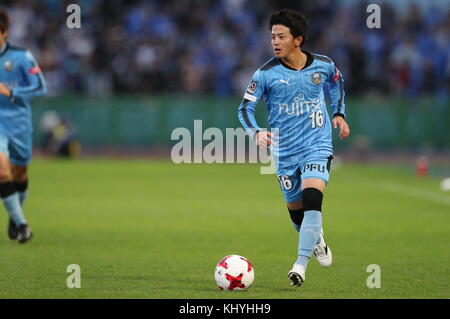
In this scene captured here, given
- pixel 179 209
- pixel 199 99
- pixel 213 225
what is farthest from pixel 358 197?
pixel 199 99

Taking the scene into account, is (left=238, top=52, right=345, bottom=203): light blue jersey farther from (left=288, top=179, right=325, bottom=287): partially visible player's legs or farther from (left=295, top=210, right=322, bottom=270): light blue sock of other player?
(left=295, top=210, right=322, bottom=270): light blue sock of other player

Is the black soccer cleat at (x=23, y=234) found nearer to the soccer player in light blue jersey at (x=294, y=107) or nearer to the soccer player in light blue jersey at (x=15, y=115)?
the soccer player in light blue jersey at (x=15, y=115)

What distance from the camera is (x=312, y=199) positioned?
27.9ft

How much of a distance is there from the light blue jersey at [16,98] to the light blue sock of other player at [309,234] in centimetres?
431

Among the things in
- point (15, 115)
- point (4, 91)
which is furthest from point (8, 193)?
point (4, 91)

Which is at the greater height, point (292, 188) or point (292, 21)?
point (292, 21)

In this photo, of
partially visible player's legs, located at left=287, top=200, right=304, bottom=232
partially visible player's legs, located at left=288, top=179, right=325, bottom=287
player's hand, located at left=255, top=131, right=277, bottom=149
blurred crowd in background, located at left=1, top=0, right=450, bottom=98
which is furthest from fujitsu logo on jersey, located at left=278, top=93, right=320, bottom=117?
blurred crowd in background, located at left=1, top=0, right=450, bottom=98

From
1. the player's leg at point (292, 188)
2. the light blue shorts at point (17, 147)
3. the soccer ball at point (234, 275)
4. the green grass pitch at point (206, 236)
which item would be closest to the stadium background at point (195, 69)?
the green grass pitch at point (206, 236)

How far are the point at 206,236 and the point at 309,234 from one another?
400cm

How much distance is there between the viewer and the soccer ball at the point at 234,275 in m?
8.25

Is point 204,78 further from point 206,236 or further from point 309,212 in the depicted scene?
point 309,212

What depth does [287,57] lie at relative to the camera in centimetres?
890

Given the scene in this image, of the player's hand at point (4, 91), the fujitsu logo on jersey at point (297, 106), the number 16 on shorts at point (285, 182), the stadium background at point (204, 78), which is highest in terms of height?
the stadium background at point (204, 78)

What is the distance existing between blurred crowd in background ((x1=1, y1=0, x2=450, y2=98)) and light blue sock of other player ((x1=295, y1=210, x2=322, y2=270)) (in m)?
19.6
